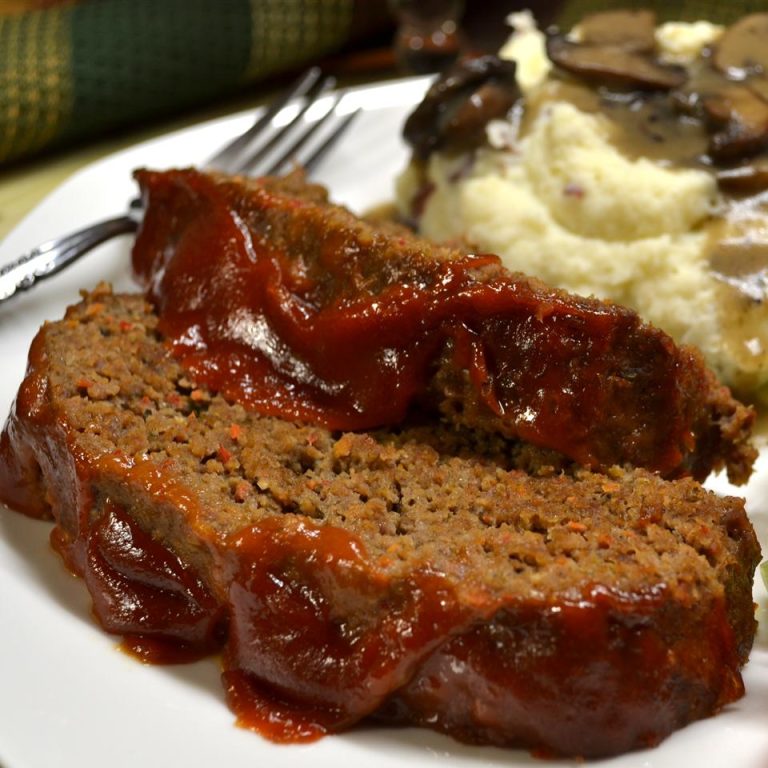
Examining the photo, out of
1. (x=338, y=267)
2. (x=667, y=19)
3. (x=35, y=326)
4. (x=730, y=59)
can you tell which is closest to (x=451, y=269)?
(x=338, y=267)

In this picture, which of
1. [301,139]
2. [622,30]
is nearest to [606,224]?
[622,30]

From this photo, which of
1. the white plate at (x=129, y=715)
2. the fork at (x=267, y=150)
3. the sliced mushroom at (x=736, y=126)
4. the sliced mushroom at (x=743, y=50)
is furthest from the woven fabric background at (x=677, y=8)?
the white plate at (x=129, y=715)

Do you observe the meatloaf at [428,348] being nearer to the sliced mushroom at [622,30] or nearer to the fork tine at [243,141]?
the fork tine at [243,141]

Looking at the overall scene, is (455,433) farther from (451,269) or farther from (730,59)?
(730,59)

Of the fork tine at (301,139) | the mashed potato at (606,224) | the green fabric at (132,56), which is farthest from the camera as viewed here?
the green fabric at (132,56)

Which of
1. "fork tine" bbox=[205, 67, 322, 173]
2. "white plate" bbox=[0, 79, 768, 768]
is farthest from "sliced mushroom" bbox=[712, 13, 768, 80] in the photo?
"white plate" bbox=[0, 79, 768, 768]

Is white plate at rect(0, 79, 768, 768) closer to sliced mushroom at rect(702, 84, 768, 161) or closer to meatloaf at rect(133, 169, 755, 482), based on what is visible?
meatloaf at rect(133, 169, 755, 482)

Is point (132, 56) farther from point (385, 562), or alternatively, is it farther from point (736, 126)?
point (385, 562)
